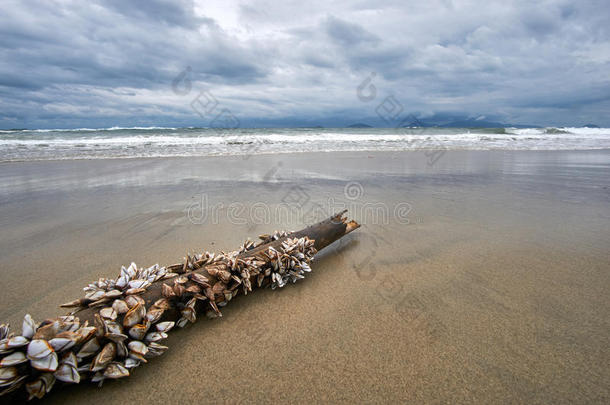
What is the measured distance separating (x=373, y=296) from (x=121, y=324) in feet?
4.96

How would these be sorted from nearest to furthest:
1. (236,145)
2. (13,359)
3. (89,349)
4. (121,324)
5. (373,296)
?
(13,359) → (89,349) → (121,324) → (373,296) → (236,145)

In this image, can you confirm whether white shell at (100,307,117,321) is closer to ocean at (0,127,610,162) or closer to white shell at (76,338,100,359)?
white shell at (76,338,100,359)

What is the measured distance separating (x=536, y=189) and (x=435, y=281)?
4666mm

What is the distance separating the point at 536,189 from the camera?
17.5 feet

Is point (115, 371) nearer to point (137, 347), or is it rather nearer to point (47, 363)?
point (137, 347)

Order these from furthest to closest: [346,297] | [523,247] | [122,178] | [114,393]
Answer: [122,178]
[523,247]
[346,297]
[114,393]

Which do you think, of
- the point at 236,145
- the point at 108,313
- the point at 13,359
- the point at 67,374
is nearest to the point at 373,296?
the point at 108,313

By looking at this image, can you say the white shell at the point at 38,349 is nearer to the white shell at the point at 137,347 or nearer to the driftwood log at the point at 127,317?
the driftwood log at the point at 127,317

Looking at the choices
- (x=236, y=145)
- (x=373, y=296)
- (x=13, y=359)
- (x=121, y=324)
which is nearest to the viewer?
(x=13, y=359)

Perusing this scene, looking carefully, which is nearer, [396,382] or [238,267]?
[396,382]

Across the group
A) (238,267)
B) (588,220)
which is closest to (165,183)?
(238,267)

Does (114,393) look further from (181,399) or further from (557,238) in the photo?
(557,238)

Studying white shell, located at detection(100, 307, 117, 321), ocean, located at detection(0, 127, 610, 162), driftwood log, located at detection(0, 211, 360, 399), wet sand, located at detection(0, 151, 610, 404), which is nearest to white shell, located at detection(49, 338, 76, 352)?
driftwood log, located at detection(0, 211, 360, 399)

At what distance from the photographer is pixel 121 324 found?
4.49 ft
